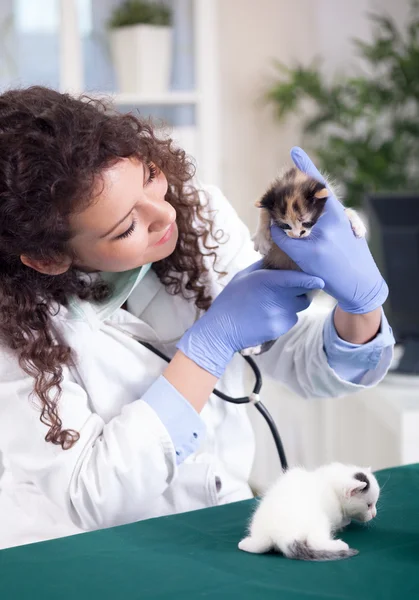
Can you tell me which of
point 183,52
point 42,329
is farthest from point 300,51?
point 42,329

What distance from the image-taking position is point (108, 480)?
1.25m

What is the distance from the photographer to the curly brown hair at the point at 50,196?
121 cm

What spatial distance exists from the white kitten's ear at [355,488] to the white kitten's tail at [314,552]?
0.44ft

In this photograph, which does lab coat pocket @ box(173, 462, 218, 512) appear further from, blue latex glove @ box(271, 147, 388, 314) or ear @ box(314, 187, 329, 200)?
ear @ box(314, 187, 329, 200)

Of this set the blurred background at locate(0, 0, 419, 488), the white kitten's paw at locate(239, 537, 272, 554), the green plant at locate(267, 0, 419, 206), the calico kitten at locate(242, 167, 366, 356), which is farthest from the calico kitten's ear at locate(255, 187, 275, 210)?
the green plant at locate(267, 0, 419, 206)

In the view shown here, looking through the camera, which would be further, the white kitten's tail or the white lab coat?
the white lab coat

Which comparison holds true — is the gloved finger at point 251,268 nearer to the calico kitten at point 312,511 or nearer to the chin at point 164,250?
the chin at point 164,250

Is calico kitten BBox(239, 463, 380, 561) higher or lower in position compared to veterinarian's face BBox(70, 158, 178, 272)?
lower

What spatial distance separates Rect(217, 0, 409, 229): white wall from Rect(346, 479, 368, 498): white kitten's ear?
2812 millimetres

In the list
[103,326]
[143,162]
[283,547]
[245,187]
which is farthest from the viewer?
[245,187]

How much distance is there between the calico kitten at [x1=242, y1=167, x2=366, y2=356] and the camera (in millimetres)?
1297

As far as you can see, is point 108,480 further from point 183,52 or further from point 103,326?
point 183,52

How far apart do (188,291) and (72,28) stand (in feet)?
7.34

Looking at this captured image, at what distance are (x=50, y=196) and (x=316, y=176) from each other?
469mm
